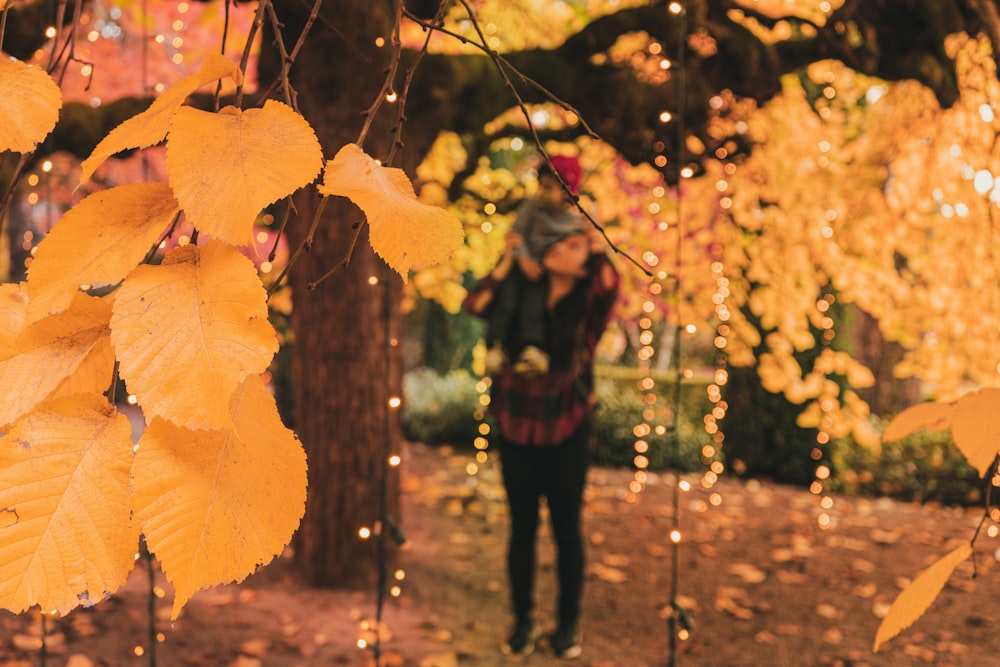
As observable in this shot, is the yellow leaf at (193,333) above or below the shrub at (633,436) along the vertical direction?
above

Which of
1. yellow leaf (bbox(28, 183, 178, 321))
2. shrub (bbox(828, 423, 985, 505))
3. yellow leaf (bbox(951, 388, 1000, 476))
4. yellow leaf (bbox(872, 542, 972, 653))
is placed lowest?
shrub (bbox(828, 423, 985, 505))

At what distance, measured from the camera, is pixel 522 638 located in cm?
375

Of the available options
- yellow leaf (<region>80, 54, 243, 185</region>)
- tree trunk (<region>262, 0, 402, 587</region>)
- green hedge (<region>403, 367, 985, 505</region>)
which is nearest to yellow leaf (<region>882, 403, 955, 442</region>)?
yellow leaf (<region>80, 54, 243, 185</region>)

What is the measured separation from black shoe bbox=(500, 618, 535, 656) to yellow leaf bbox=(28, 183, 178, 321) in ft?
11.7

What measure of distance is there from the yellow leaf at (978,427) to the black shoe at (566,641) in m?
3.32

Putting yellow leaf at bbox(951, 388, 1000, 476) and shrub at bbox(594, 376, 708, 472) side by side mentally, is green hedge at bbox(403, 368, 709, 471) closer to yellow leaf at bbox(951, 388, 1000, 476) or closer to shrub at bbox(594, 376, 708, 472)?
shrub at bbox(594, 376, 708, 472)

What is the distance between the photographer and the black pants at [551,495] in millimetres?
3342

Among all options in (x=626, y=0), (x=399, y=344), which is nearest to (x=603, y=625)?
(x=399, y=344)

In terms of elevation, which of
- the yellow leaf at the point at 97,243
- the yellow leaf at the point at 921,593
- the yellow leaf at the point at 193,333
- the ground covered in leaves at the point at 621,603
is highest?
the yellow leaf at the point at 97,243

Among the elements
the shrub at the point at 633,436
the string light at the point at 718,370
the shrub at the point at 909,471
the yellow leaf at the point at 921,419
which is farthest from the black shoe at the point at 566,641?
the shrub at the point at 909,471

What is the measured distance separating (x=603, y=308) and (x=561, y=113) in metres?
3.16

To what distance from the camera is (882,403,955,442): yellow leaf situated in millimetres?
653

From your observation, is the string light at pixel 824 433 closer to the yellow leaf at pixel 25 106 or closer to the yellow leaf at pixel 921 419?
the yellow leaf at pixel 921 419

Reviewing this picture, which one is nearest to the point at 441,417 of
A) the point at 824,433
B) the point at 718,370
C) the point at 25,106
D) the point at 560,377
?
the point at 718,370
